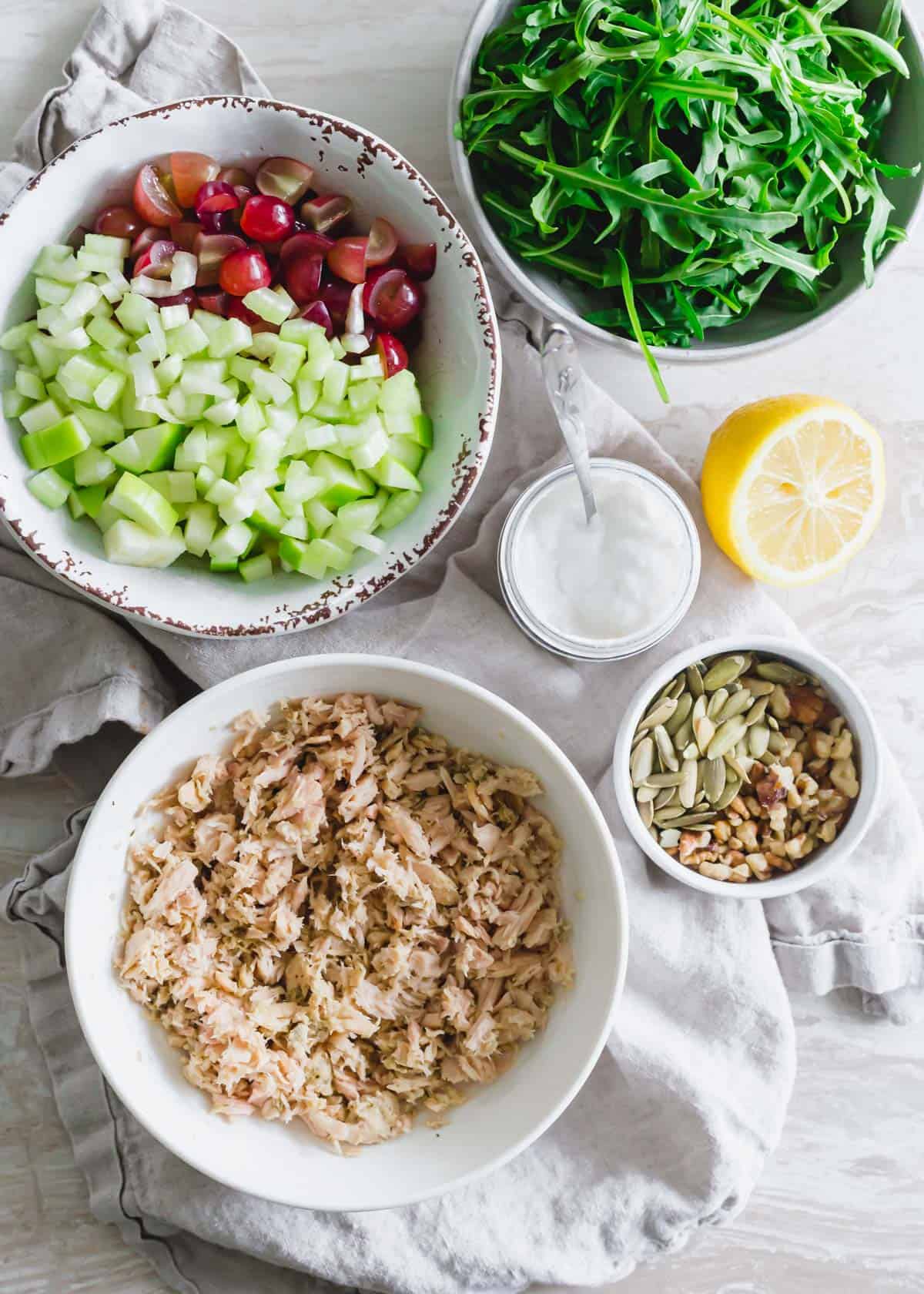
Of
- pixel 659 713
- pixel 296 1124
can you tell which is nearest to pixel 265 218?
pixel 659 713

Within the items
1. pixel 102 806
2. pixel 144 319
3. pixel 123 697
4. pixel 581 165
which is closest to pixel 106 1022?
pixel 102 806

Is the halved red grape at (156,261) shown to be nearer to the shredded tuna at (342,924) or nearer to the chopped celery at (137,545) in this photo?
the chopped celery at (137,545)

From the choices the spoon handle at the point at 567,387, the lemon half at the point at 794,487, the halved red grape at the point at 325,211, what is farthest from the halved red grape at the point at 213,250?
the lemon half at the point at 794,487

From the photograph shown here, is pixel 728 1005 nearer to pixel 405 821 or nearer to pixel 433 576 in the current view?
pixel 405 821

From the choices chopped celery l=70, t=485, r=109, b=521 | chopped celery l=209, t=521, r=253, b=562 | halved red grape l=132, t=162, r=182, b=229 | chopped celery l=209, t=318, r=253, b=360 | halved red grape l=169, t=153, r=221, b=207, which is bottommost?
chopped celery l=209, t=521, r=253, b=562

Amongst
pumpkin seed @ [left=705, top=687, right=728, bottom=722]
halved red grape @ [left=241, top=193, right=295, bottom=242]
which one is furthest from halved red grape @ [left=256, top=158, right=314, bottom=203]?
pumpkin seed @ [left=705, top=687, right=728, bottom=722]

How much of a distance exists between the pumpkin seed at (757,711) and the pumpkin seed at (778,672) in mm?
40

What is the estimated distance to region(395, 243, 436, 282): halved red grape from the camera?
5.94ft

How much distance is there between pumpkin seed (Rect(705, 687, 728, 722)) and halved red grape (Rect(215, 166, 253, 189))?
1.16 m

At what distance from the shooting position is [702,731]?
195cm

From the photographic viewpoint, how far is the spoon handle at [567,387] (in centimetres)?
179

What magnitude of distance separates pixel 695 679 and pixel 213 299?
3.38ft

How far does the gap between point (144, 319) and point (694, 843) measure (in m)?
1.25

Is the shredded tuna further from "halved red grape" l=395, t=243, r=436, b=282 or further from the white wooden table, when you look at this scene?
"halved red grape" l=395, t=243, r=436, b=282
